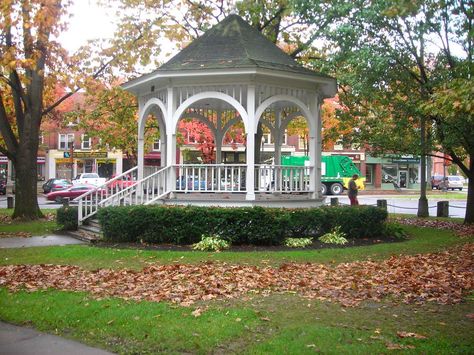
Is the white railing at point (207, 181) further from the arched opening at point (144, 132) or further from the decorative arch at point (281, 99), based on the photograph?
the arched opening at point (144, 132)

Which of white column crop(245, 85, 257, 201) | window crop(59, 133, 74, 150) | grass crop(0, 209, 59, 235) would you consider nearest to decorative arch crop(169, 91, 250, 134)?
white column crop(245, 85, 257, 201)

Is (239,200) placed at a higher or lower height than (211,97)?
lower

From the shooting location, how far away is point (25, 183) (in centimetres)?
1980

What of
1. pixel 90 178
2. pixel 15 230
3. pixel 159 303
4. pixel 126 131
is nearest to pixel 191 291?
pixel 159 303

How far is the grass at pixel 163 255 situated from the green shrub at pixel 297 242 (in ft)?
2.28

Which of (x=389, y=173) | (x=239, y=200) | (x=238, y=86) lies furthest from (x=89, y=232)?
(x=389, y=173)

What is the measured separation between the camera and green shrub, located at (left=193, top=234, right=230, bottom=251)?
11.9 m

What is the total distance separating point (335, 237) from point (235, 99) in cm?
491

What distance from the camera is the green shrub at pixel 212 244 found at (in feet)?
38.9

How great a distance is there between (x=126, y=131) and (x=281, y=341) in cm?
1978

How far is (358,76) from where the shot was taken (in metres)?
16.7

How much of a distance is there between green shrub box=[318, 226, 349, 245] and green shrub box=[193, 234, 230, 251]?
107 inches

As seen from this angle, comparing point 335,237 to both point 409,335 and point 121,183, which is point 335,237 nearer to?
point 409,335

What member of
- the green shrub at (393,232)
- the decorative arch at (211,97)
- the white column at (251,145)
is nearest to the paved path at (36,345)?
the white column at (251,145)
